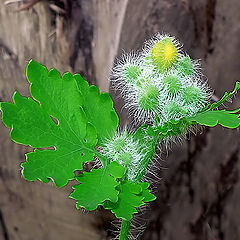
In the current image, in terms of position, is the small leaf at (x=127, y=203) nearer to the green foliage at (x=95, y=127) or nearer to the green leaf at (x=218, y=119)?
the green foliage at (x=95, y=127)

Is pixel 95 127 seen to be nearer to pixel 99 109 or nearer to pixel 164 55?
pixel 99 109

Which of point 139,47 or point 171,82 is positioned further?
point 139,47

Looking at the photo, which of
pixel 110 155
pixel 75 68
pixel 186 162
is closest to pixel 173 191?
pixel 186 162

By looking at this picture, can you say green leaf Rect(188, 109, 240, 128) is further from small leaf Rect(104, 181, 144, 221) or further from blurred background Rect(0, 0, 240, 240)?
blurred background Rect(0, 0, 240, 240)

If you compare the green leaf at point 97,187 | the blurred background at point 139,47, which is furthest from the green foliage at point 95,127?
the blurred background at point 139,47

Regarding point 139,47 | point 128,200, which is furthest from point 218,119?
point 139,47

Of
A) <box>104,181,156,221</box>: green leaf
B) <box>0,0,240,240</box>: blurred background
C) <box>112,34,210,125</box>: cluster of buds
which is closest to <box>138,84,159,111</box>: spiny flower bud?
<box>112,34,210,125</box>: cluster of buds

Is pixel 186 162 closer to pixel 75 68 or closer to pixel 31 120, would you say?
pixel 75 68

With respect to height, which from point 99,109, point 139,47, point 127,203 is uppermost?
point 139,47
